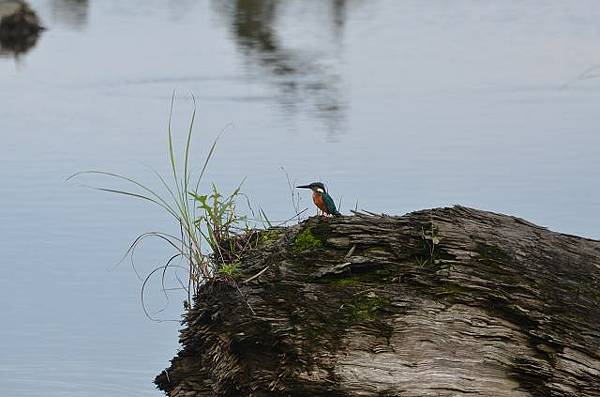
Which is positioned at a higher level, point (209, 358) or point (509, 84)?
point (209, 358)

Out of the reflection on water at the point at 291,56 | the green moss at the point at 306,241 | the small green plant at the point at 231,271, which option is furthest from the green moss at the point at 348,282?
the reflection on water at the point at 291,56

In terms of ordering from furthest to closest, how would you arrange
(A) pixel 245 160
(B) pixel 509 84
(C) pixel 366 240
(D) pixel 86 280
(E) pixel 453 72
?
1. (E) pixel 453 72
2. (B) pixel 509 84
3. (A) pixel 245 160
4. (D) pixel 86 280
5. (C) pixel 366 240

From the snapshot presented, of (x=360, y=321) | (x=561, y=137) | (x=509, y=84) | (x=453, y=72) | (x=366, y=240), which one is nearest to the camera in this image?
(x=360, y=321)

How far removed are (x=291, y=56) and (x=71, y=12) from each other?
10842 millimetres

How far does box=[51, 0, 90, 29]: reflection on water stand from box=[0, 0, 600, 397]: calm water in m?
1.68

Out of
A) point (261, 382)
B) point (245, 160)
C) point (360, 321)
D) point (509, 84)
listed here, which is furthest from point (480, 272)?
point (509, 84)

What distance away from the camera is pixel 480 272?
519 centimetres

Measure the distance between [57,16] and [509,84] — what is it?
51.5 feet

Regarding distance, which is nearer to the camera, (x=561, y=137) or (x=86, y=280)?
(x=86, y=280)

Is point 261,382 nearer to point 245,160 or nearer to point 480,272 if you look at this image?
point 480,272

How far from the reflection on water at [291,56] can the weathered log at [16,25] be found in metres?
3.74

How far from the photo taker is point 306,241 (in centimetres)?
555

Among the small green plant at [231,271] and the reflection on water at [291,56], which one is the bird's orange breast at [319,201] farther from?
the reflection on water at [291,56]

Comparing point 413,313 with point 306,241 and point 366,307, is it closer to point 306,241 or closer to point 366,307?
point 366,307
